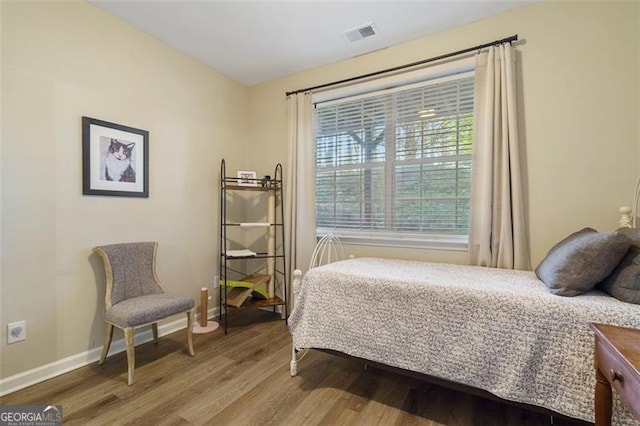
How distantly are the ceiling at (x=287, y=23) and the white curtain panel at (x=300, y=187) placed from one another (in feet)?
1.78

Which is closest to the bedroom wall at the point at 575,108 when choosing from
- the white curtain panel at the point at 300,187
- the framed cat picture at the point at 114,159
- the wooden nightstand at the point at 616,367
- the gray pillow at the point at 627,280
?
the gray pillow at the point at 627,280

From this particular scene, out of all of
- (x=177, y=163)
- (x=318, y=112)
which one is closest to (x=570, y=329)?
(x=318, y=112)

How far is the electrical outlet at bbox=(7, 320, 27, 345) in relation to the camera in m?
1.76

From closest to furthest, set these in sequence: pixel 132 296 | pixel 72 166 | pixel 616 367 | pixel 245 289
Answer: pixel 616 367, pixel 72 166, pixel 132 296, pixel 245 289

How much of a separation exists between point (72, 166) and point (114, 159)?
28 cm

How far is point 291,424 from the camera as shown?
1490mm

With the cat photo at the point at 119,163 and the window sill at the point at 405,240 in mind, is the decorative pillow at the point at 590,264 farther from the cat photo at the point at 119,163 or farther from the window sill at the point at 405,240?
the cat photo at the point at 119,163

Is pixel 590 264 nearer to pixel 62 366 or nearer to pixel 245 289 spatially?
pixel 245 289

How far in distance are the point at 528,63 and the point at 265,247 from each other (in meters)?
2.90

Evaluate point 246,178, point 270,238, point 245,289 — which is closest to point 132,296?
point 245,289

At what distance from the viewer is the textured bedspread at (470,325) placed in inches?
46.5

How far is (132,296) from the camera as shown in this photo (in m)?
2.17

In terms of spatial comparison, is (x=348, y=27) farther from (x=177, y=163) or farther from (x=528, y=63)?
(x=177, y=163)

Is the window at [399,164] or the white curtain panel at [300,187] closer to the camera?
the window at [399,164]
